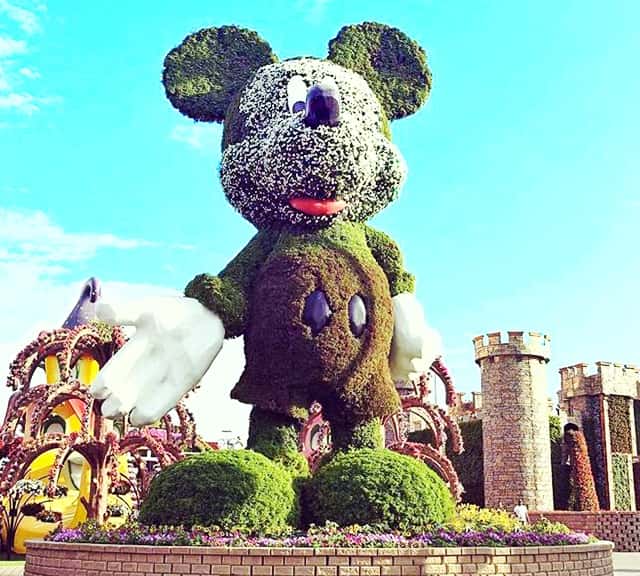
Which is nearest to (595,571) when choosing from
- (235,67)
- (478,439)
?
(235,67)

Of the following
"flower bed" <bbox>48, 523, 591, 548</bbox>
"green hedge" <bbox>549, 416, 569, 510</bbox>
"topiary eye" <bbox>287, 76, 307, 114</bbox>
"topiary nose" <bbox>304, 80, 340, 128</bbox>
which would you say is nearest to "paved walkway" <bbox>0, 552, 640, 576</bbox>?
"flower bed" <bbox>48, 523, 591, 548</bbox>

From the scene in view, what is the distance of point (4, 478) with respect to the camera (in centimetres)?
1392

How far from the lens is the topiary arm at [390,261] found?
859cm

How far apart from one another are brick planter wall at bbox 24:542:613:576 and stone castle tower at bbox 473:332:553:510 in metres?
19.8

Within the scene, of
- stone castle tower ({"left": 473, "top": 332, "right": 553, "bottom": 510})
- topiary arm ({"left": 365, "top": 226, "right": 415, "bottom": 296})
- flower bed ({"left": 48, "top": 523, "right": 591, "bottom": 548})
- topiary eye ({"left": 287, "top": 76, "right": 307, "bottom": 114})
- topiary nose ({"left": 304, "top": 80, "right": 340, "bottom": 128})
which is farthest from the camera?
stone castle tower ({"left": 473, "top": 332, "right": 553, "bottom": 510})

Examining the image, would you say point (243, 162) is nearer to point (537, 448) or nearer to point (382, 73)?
point (382, 73)

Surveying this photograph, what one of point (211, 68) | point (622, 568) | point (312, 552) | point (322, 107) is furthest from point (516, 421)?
point (312, 552)

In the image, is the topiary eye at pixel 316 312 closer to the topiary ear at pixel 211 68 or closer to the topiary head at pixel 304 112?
the topiary head at pixel 304 112

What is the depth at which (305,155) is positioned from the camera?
308 inches

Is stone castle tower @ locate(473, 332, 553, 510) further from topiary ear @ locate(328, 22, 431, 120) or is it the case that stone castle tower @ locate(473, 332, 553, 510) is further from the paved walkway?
topiary ear @ locate(328, 22, 431, 120)

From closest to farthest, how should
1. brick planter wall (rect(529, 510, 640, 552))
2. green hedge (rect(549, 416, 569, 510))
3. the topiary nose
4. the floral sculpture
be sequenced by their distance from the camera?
the topiary nose, the floral sculpture, brick planter wall (rect(529, 510, 640, 552)), green hedge (rect(549, 416, 569, 510))

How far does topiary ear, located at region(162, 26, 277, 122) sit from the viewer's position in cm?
902

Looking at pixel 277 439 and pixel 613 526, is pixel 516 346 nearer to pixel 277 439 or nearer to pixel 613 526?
pixel 613 526

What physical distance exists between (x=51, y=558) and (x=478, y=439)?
22727mm
